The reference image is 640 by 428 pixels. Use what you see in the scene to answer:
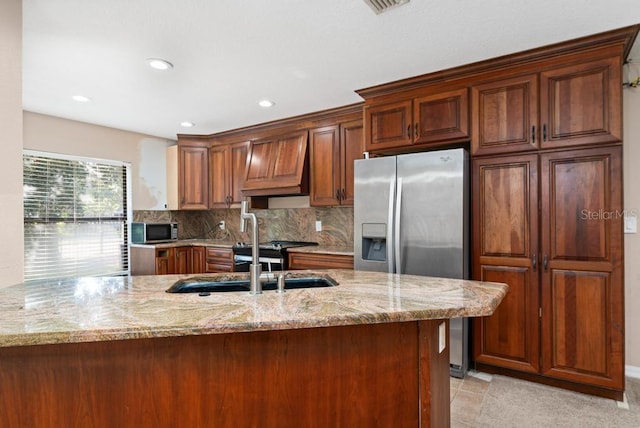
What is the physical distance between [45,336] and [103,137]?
4105mm

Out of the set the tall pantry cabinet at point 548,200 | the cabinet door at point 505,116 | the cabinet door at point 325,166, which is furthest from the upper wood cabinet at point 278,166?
the cabinet door at point 505,116

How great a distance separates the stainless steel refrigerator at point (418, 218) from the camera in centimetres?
268

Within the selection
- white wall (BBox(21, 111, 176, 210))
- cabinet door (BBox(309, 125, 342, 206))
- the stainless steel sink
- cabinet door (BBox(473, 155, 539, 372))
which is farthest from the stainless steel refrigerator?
white wall (BBox(21, 111, 176, 210))

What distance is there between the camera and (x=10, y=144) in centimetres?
175

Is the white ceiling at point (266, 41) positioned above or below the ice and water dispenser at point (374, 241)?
above

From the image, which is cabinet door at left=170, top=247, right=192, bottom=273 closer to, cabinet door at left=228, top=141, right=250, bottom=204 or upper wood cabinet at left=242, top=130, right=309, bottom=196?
cabinet door at left=228, top=141, right=250, bottom=204

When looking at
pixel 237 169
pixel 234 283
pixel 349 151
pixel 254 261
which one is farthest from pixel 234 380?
pixel 237 169

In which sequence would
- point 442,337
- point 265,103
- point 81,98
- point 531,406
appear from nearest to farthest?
point 442,337 → point 531,406 → point 81,98 → point 265,103

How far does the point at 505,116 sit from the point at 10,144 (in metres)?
3.05

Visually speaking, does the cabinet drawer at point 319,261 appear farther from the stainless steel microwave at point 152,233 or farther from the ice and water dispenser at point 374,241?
the stainless steel microwave at point 152,233

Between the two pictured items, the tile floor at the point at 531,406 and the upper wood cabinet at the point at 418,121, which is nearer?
the tile floor at the point at 531,406

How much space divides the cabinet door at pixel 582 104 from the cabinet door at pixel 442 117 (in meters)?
0.53

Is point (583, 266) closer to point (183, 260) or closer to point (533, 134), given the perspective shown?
point (533, 134)

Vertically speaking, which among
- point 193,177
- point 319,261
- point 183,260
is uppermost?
point 193,177
